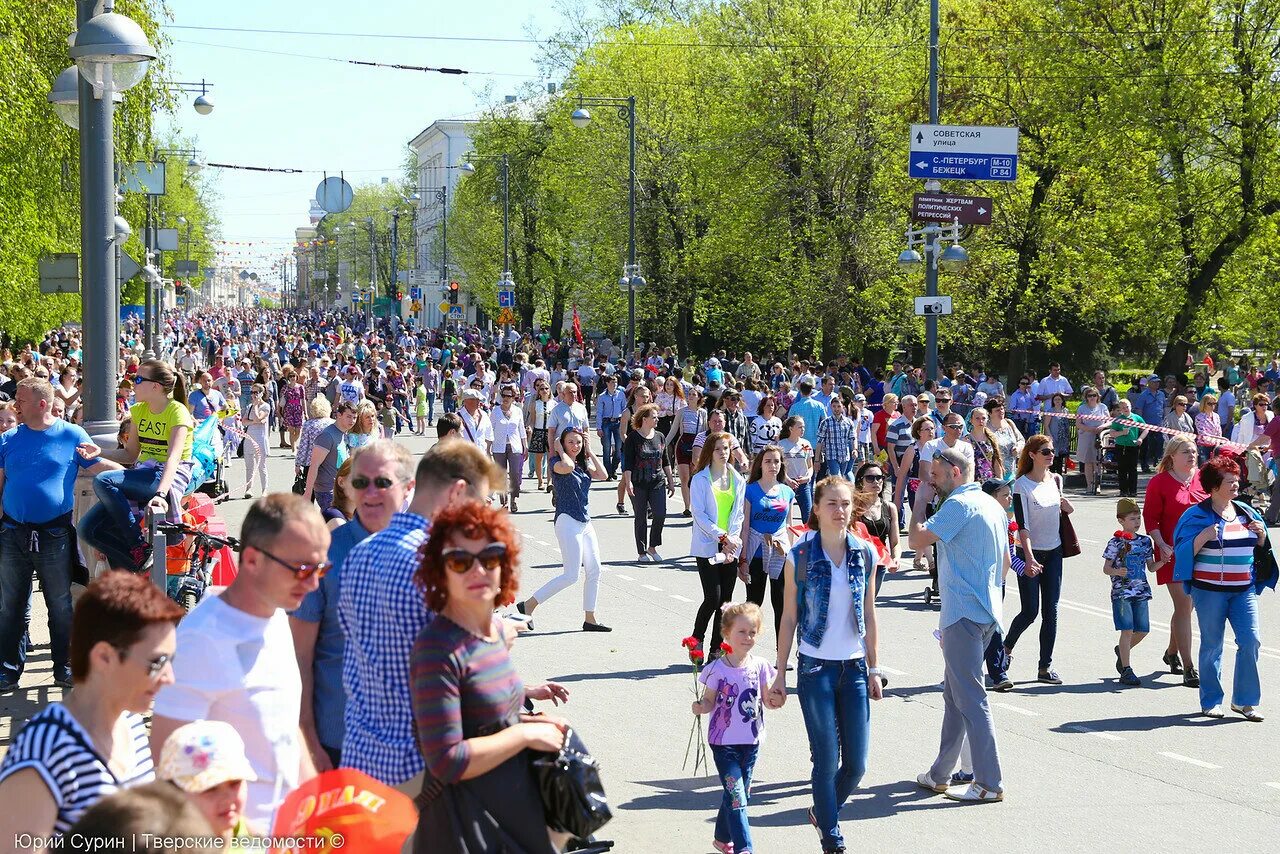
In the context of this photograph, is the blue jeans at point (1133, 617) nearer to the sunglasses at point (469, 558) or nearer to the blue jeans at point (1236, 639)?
the blue jeans at point (1236, 639)

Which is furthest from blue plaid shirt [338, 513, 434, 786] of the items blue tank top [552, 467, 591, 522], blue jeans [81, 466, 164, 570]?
blue tank top [552, 467, 591, 522]

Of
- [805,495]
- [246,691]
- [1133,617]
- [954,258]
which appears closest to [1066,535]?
[1133,617]

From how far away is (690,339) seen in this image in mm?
52250

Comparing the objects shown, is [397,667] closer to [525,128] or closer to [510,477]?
[510,477]

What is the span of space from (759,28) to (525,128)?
29.5 metres

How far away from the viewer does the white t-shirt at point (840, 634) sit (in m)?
6.96

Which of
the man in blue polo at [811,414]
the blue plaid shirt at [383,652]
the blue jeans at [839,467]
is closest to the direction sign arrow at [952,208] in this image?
the man in blue polo at [811,414]

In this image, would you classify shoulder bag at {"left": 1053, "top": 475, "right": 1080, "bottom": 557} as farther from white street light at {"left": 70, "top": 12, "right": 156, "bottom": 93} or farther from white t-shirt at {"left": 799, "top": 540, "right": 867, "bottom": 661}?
white street light at {"left": 70, "top": 12, "right": 156, "bottom": 93}

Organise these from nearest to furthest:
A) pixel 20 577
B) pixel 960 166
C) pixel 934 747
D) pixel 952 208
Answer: pixel 934 747, pixel 20 577, pixel 952 208, pixel 960 166

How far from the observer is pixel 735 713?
6805 mm

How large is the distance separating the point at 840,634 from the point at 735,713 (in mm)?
611

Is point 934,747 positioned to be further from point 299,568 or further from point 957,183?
point 957,183

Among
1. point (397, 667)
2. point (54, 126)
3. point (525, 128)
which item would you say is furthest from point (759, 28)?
point (397, 667)

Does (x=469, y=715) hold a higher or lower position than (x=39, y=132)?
lower
